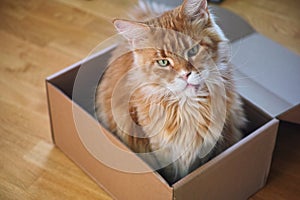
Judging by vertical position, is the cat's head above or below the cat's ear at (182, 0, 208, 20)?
below

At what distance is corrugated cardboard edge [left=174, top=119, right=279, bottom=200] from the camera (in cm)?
132

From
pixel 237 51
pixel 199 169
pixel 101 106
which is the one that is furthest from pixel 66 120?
pixel 237 51

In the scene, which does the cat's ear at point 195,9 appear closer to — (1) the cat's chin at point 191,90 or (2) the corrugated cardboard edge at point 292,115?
(1) the cat's chin at point 191,90

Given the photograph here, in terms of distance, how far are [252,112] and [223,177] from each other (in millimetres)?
226

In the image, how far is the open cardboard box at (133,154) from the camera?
4.43 ft

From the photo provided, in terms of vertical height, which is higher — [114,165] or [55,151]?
[114,165]

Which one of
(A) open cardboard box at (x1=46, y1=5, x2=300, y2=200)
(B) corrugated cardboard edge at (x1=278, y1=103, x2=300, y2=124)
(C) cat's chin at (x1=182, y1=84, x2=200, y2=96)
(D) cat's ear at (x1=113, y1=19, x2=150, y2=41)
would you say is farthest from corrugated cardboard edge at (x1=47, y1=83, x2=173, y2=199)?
(B) corrugated cardboard edge at (x1=278, y1=103, x2=300, y2=124)

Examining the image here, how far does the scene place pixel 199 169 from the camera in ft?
4.34

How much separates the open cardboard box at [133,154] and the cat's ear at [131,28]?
0.29m

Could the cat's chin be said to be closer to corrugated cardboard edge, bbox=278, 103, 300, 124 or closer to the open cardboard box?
the open cardboard box

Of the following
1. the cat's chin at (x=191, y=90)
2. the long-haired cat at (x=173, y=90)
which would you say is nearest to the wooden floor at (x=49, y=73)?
the long-haired cat at (x=173, y=90)

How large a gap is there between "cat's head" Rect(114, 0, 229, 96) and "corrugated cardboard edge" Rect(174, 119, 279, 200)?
0.20 metres

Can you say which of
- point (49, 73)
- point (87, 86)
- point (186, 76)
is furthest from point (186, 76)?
point (49, 73)

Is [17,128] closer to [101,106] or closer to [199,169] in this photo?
[101,106]
